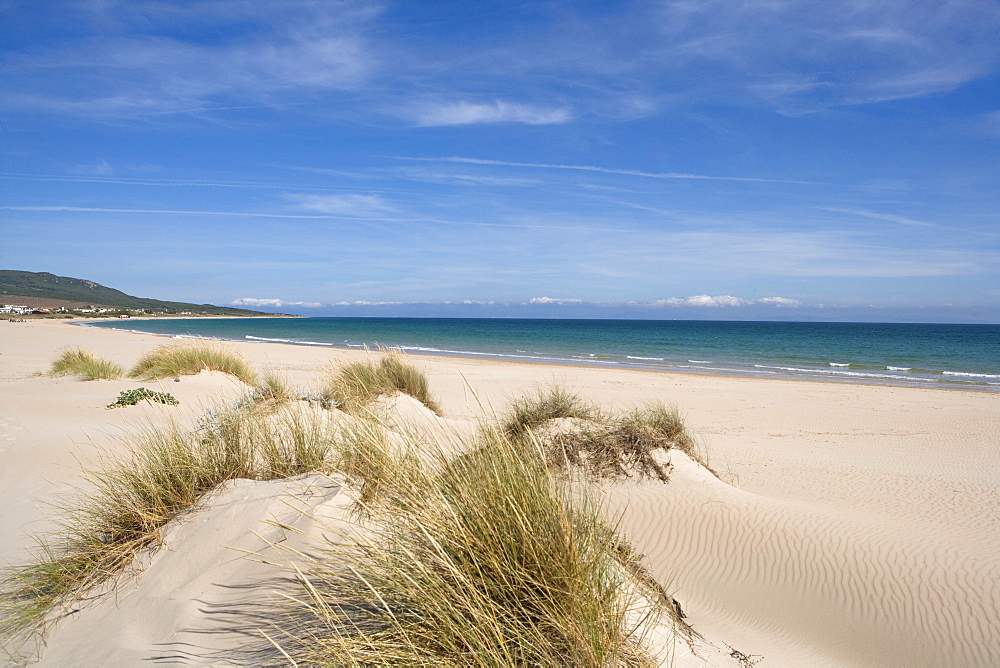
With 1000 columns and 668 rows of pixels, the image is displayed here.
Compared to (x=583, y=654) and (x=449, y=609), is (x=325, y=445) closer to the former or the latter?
(x=449, y=609)

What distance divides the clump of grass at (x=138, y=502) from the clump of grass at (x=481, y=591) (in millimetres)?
1826

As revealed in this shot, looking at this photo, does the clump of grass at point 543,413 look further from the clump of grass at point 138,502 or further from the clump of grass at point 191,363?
the clump of grass at point 191,363

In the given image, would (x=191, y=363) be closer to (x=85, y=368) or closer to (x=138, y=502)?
(x=85, y=368)

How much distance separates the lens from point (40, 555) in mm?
4070

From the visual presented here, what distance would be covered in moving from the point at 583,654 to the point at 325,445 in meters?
3.23

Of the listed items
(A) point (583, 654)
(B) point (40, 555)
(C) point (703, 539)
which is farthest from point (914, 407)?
(B) point (40, 555)

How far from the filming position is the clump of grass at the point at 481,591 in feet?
7.86

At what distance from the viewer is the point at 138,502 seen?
13.6 ft

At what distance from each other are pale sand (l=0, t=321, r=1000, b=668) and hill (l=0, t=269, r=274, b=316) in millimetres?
127154

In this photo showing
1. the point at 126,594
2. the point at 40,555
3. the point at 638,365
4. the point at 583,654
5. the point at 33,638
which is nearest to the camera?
the point at 583,654

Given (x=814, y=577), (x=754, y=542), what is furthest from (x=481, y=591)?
Result: (x=754, y=542)

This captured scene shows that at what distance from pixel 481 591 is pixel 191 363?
13609 millimetres

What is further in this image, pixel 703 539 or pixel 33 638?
pixel 703 539

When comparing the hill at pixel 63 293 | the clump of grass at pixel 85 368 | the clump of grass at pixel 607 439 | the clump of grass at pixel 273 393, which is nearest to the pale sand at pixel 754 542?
the clump of grass at pixel 607 439
